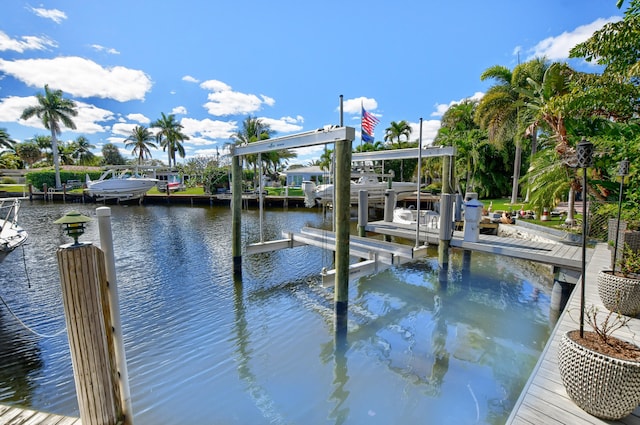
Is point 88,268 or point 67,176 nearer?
point 88,268

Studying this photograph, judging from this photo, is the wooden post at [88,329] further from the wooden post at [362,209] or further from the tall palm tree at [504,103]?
the tall palm tree at [504,103]

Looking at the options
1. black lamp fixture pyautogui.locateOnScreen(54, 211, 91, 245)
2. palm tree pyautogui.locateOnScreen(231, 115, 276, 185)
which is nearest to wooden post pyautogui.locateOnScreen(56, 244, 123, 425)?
black lamp fixture pyautogui.locateOnScreen(54, 211, 91, 245)

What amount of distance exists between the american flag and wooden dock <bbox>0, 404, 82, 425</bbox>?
7.48 metres

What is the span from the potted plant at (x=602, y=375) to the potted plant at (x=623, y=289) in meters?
2.13

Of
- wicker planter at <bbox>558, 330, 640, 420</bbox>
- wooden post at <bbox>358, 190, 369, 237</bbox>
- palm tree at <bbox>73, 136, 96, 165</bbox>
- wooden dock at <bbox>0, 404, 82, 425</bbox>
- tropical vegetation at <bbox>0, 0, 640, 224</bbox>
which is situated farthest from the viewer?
palm tree at <bbox>73, 136, 96, 165</bbox>

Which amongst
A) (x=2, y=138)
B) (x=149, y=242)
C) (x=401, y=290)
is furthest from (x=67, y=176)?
(x=401, y=290)

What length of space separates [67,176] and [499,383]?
194ft

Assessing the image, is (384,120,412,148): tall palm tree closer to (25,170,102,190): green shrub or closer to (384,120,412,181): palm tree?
(384,120,412,181): palm tree

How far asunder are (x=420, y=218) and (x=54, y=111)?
2029 inches

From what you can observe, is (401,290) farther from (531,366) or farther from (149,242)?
(149,242)

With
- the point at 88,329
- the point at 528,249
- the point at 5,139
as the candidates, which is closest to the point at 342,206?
the point at 88,329

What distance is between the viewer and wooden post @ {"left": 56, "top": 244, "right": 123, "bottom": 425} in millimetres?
2711

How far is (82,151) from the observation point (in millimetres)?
65000

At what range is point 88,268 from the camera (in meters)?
2.77
